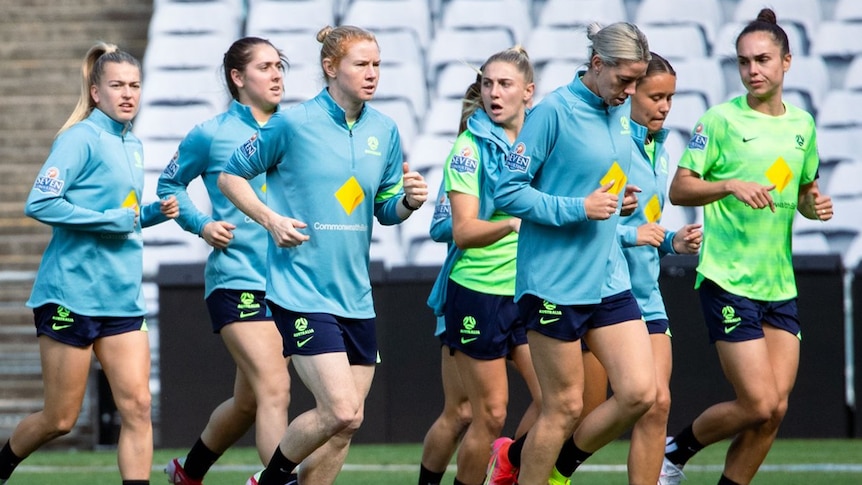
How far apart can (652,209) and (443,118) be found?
6.11 m

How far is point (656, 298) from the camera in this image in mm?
6938

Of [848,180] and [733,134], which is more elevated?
[733,134]

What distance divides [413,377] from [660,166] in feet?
12.8

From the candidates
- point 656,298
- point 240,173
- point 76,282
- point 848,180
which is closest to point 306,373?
point 240,173

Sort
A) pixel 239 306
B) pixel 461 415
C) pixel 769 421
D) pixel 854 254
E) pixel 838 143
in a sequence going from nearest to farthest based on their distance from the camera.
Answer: pixel 769 421
pixel 239 306
pixel 461 415
pixel 854 254
pixel 838 143

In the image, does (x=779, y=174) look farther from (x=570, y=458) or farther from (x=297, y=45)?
(x=297, y=45)

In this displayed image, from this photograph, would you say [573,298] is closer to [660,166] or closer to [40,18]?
[660,166]

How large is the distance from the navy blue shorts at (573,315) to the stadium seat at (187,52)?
891 cm

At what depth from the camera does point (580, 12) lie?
13.8 m

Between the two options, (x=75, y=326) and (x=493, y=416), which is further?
(x=493, y=416)

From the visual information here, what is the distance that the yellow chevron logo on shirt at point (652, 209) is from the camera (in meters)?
6.97

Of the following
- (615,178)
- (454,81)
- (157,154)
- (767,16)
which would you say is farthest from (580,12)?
(615,178)

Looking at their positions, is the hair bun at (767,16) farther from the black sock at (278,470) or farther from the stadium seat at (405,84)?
the stadium seat at (405,84)

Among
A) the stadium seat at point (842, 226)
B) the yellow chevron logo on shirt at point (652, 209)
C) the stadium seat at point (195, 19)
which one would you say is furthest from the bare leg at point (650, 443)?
the stadium seat at point (195, 19)
